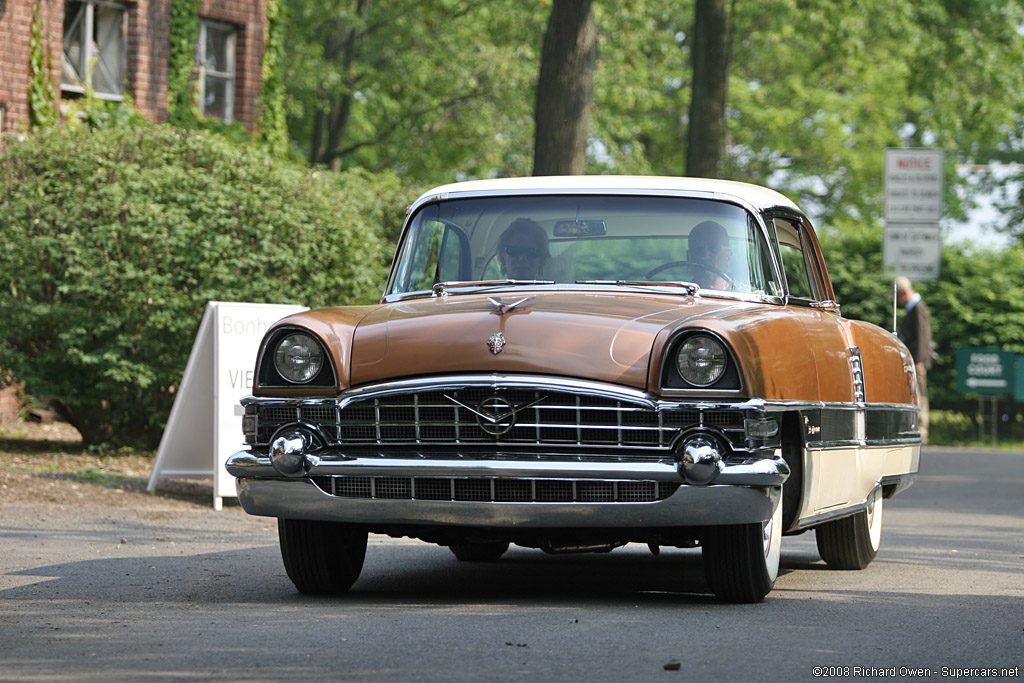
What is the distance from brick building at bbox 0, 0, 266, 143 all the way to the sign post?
35.1 ft

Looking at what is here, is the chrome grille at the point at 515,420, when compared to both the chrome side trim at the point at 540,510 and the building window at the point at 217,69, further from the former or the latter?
the building window at the point at 217,69

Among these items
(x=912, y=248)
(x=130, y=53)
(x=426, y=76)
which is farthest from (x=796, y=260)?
(x=426, y=76)

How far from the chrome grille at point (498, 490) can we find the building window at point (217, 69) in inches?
764

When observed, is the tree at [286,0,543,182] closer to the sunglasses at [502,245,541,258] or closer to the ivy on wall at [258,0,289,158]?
the ivy on wall at [258,0,289,158]

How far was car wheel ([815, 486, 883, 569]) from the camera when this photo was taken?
839 cm

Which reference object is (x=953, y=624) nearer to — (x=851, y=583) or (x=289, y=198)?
(x=851, y=583)

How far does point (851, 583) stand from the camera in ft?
25.5

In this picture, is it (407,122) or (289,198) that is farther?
(407,122)

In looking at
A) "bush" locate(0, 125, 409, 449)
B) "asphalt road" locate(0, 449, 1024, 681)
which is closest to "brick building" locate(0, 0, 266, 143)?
"bush" locate(0, 125, 409, 449)

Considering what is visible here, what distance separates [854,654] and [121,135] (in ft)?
38.8

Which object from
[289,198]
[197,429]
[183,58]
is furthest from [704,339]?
[183,58]

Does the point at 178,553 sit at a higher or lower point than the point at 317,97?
lower

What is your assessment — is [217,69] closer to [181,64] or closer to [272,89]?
[272,89]

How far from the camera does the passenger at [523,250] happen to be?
23.9 ft
